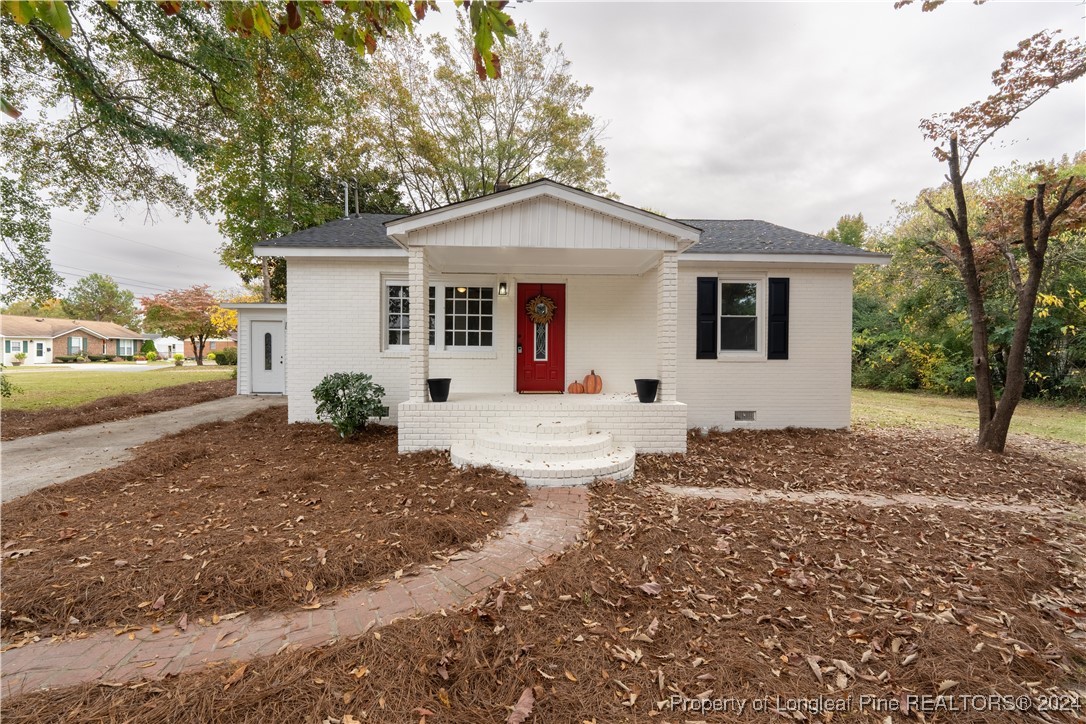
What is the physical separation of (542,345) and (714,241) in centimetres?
400

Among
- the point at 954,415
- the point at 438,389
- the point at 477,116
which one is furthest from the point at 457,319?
the point at 477,116

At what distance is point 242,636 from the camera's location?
2223 millimetres

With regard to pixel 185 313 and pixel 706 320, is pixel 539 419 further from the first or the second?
pixel 185 313

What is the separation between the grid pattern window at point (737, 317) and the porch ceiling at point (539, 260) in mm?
1861

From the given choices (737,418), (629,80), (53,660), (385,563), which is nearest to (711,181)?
(629,80)

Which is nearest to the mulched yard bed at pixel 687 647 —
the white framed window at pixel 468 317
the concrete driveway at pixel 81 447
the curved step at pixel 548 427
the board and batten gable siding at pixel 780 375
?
the curved step at pixel 548 427

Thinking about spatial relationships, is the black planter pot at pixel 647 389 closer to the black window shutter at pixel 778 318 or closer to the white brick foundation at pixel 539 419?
the white brick foundation at pixel 539 419

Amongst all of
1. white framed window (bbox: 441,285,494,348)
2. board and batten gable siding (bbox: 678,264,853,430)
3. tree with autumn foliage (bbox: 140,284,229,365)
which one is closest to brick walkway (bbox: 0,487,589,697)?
white framed window (bbox: 441,285,494,348)

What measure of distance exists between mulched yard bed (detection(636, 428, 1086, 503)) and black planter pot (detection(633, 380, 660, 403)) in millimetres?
848

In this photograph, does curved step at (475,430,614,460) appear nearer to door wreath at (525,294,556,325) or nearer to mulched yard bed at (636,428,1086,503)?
mulched yard bed at (636,428,1086,503)

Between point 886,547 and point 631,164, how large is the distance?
17083mm

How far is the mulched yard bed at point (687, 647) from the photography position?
5.93ft

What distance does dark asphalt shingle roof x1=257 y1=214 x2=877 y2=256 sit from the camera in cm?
731

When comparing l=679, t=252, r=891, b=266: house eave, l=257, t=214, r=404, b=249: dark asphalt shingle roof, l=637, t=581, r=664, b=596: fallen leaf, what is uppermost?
l=257, t=214, r=404, b=249: dark asphalt shingle roof
